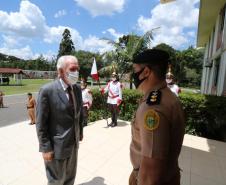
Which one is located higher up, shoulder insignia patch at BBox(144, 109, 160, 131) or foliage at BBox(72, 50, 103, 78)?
foliage at BBox(72, 50, 103, 78)

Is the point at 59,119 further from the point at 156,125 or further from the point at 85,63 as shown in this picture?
the point at 85,63

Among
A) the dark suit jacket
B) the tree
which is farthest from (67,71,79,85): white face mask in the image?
the tree

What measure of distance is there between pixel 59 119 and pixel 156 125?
164 centimetres

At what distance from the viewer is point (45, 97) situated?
8.20ft

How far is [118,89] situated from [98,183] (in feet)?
13.2

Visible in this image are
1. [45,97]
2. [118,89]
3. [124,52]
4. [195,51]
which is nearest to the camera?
[45,97]

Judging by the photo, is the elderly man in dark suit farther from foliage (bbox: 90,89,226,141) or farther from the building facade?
A: the building facade

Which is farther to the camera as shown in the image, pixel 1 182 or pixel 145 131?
pixel 1 182

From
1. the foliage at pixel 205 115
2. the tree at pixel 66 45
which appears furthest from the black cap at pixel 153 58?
the tree at pixel 66 45

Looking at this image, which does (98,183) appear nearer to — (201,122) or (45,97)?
(45,97)

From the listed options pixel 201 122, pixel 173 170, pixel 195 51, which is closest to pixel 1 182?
pixel 173 170

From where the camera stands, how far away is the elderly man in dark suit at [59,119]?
2522mm

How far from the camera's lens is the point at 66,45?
164 feet

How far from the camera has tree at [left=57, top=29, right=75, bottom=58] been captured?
164ft
